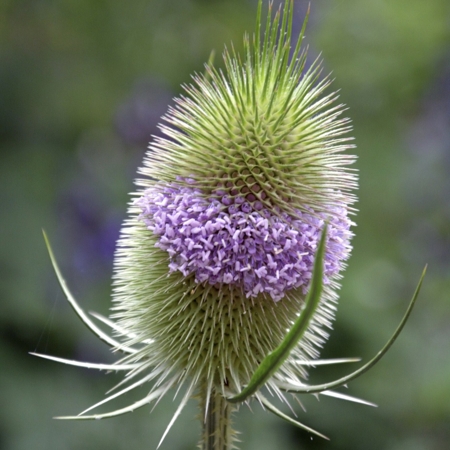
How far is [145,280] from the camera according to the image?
2066mm

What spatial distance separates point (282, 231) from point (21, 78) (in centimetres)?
291

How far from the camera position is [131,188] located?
391 centimetres

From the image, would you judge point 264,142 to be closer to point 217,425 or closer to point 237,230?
point 237,230

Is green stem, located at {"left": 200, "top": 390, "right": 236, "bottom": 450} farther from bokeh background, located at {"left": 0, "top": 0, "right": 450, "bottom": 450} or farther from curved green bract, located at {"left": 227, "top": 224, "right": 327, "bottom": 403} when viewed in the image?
bokeh background, located at {"left": 0, "top": 0, "right": 450, "bottom": 450}

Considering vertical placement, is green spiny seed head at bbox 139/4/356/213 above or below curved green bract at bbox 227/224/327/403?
above

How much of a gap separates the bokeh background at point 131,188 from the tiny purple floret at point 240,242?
1698 millimetres

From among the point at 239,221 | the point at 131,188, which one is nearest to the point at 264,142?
the point at 239,221

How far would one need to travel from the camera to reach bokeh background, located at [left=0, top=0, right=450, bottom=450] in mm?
3414

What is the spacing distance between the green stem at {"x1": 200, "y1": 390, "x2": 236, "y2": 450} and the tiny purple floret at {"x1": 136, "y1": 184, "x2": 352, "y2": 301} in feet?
1.23

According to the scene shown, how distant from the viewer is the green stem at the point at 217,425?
1.91 m

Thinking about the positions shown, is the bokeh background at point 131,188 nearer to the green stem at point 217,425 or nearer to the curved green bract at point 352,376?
the green stem at point 217,425

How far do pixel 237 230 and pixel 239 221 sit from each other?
3 centimetres

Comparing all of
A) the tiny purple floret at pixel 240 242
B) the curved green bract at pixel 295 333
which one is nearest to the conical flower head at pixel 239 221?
the tiny purple floret at pixel 240 242

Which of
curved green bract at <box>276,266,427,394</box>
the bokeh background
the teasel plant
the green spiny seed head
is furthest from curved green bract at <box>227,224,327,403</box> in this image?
the bokeh background
